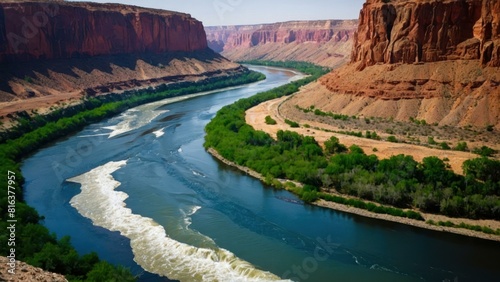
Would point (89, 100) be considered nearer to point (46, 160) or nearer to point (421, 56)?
point (46, 160)

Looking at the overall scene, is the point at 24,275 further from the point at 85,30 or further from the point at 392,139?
the point at 85,30

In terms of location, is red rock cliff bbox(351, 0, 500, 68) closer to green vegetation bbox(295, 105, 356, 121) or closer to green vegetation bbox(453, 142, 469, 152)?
green vegetation bbox(295, 105, 356, 121)

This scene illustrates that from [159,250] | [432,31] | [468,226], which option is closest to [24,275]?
[159,250]

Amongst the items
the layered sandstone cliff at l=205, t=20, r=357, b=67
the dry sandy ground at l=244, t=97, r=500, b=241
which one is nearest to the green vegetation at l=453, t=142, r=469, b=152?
the dry sandy ground at l=244, t=97, r=500, b=241

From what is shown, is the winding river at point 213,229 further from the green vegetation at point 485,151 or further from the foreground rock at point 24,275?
the green vegetation at point 485,151

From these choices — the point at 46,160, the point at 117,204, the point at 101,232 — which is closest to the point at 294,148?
the point at 117,204

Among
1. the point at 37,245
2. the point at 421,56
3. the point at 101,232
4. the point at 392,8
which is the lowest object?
the point at 101,232
